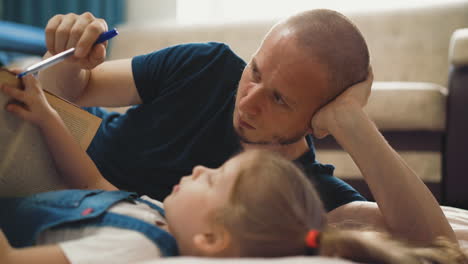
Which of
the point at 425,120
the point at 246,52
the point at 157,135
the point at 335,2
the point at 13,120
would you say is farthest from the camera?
the point at 335,2

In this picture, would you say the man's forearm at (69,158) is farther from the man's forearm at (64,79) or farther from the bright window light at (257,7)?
the bright window light at (257,7)

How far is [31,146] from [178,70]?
490 mm

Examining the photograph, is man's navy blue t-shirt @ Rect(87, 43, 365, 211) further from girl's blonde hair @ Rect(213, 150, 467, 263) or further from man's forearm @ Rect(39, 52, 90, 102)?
girl's blonde hair @ Rect(213, 150, 467, 263)

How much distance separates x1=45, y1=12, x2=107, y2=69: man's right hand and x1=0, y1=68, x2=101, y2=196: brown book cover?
0.38 feet

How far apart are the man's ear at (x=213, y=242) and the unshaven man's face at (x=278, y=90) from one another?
407 mm

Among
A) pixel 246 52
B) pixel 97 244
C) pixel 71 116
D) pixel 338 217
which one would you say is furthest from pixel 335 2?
pixel 97 244

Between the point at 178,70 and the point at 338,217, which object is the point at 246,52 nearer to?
the point at 178,70

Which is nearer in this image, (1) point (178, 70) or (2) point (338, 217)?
(2) point (338, 217)

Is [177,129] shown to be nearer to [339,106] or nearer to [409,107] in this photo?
[339,106]

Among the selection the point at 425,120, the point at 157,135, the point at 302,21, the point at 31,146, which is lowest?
the point at 425,120

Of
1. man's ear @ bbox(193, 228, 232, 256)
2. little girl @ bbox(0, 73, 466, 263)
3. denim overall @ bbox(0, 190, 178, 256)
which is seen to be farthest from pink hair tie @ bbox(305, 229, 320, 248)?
denim overall @ bbox(0, 190, 178, 256)

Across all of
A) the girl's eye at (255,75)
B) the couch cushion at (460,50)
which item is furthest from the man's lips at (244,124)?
the couch cushion at (460,50)

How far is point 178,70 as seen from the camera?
1.23 m

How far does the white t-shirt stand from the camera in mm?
654
